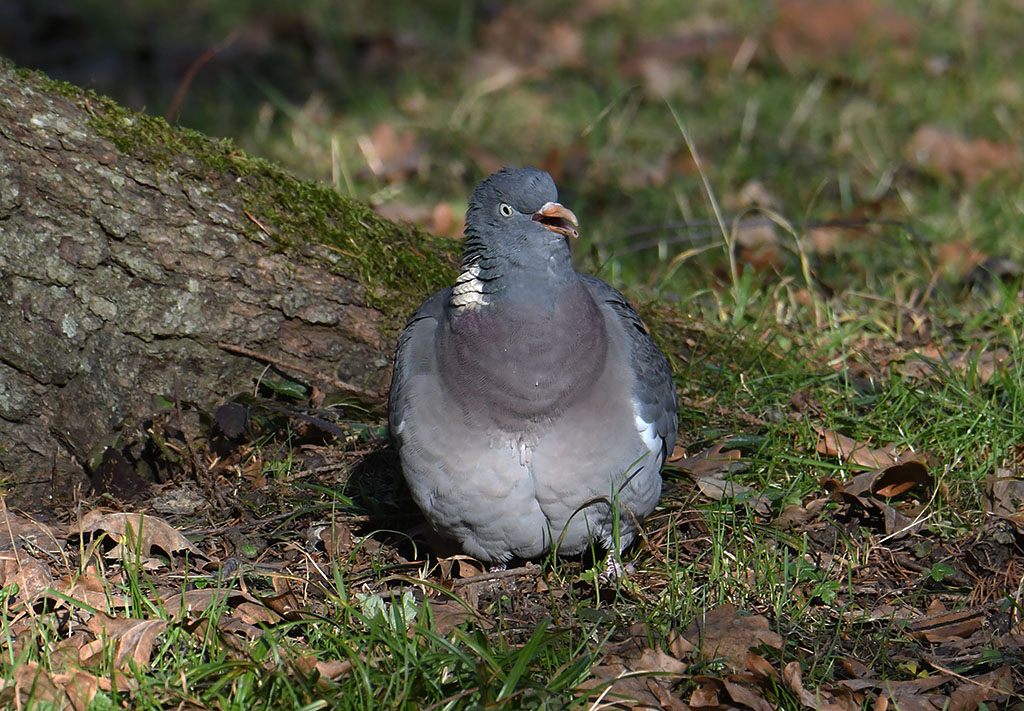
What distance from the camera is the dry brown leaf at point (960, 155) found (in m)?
6.64

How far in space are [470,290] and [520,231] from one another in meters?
0.24

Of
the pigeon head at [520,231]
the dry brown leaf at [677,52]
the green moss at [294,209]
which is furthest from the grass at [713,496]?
the pigeon head at [520,231]

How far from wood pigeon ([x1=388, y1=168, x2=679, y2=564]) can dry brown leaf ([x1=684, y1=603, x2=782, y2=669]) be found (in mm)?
409

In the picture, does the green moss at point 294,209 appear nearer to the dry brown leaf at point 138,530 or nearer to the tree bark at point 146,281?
the tree bark at point 146,281

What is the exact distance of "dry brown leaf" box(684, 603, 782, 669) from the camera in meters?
3.17

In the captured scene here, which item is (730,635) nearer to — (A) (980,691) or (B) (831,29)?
(A) (980,691)

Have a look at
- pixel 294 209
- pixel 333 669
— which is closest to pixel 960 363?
pixel 294 209

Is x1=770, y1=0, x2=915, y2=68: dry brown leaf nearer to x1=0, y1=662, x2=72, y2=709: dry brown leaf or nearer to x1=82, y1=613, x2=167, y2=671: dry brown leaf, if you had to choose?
x1=82, y1=613, x2=167, y2=671: dry brown leaf

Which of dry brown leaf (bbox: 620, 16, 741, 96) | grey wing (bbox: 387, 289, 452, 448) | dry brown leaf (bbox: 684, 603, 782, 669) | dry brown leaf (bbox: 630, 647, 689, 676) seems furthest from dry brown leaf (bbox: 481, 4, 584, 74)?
dry brown leaf (bbox: 630, 647, 689, 676)

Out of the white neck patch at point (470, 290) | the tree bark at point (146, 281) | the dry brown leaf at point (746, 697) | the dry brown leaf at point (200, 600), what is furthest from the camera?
the tree bark at point (146, 281)

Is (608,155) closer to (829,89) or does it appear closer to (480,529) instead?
(829,89)

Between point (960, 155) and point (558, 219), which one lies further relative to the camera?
point (960, 155)

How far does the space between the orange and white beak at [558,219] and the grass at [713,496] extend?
1.06 meters

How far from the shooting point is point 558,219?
348 centimetres
